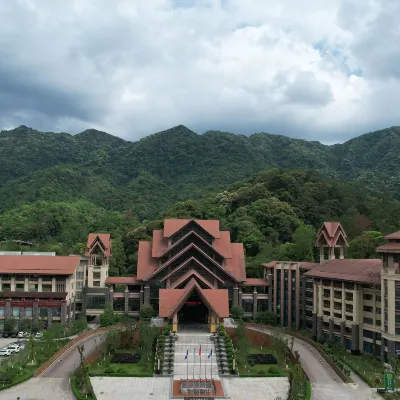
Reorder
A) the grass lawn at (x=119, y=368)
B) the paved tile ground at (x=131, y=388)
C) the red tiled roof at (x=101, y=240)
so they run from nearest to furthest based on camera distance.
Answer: the paved tile ground at (x=131, y=388) < the grass lawn at (x=119, y=368) < the red tiled roof at (x=101, y=240)

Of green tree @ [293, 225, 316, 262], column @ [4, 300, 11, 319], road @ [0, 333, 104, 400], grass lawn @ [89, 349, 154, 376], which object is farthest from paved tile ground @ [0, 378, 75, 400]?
green tree @ [293, 225, 316, 262]

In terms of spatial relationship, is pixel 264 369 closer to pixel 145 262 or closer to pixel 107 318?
pixel 107 318

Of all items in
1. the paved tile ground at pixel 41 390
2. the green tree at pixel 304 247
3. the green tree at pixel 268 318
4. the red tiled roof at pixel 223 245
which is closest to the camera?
the paved tile ground at pixel 41 390

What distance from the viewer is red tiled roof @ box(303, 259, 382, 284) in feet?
135

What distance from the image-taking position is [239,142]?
5566 inches

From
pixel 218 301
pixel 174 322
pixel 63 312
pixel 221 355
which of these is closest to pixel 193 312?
pixel 218 301

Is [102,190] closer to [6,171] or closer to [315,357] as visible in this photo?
[6,171]

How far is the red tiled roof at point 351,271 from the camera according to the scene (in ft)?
135

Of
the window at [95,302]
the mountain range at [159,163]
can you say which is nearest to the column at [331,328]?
the window at [95,302]

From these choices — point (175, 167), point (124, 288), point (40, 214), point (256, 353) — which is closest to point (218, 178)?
point (175, 167)

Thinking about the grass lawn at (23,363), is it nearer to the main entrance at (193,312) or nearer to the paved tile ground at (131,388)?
the paved tile ground at (131,388)

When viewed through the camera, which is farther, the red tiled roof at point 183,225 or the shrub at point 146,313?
the red tiled roof at point 183,225

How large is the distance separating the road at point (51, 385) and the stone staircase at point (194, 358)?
7.36 m

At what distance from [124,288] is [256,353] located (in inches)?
728
